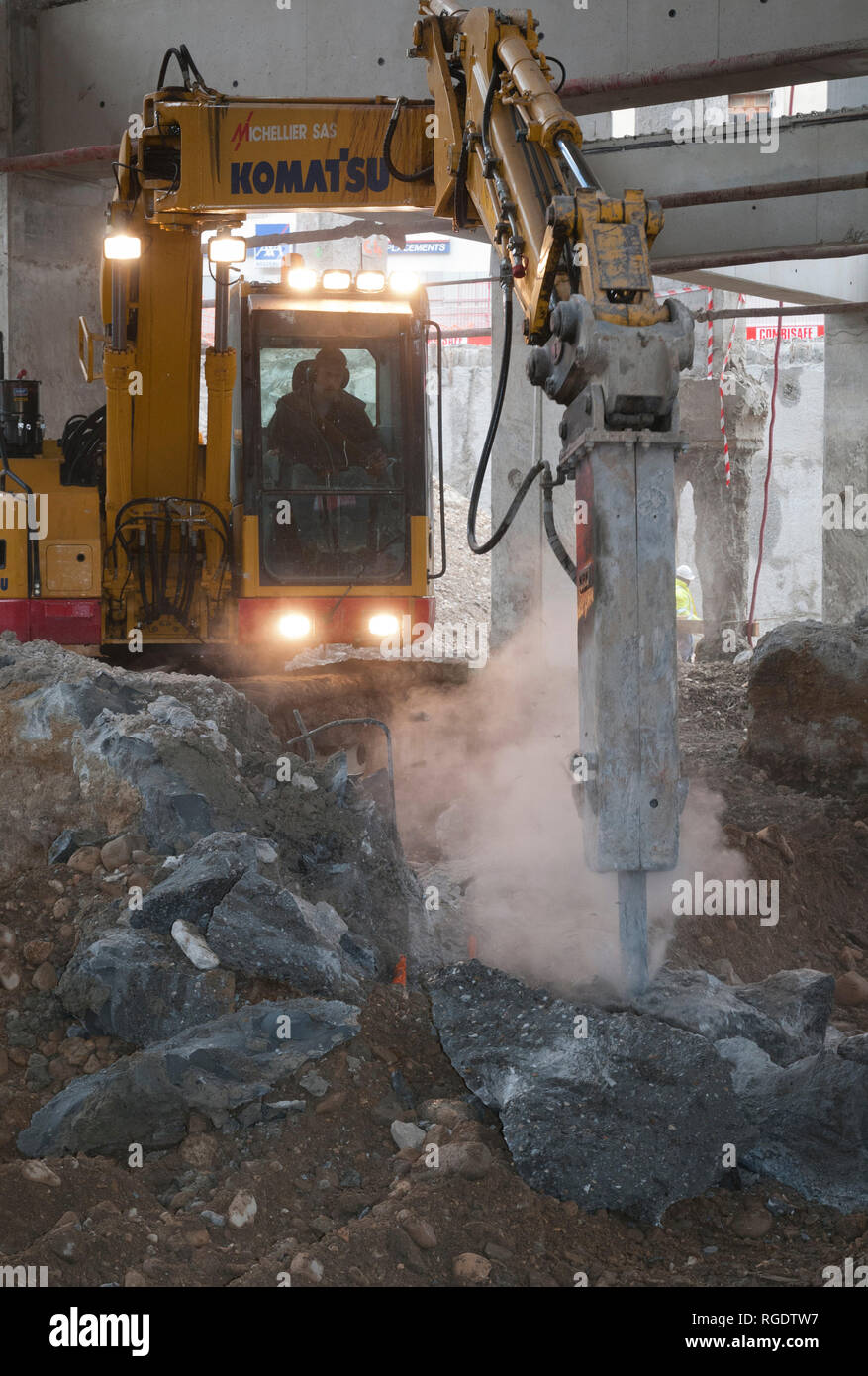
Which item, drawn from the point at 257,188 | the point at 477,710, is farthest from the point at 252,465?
the point at 477,710

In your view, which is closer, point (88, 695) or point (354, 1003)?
point (354, 1003)

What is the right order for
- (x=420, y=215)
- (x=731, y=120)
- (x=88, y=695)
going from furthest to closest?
(x=420, y=215), (x=731, y=120), (x=88, y=695)

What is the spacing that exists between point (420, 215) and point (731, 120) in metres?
2.47

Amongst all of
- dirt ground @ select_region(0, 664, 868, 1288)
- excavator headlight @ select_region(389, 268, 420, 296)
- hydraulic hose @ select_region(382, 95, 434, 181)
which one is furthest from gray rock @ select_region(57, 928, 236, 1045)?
excavator headlight @ select_region(389, 268, 420, 296)

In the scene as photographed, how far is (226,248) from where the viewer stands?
6742 millimetres

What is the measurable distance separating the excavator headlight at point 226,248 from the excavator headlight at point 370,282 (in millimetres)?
1025

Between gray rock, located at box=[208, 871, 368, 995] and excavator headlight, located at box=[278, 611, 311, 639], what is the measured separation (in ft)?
12.1

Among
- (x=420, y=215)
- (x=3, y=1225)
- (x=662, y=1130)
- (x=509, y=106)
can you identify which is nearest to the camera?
(x=3, y=1225)

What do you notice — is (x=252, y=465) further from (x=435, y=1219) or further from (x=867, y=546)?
(x=867, y=546)

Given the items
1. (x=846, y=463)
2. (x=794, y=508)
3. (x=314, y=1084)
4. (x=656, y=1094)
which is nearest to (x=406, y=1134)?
(x=314, y=1084)

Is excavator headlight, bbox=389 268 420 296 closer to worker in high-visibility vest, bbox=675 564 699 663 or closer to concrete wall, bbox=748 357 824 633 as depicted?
worker in high-visibility vest, bbox=675 564 699 663

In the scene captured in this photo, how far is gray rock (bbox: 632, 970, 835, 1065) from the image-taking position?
370 cm

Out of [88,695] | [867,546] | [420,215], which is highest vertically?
[420,215]

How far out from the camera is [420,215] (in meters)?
10.5
